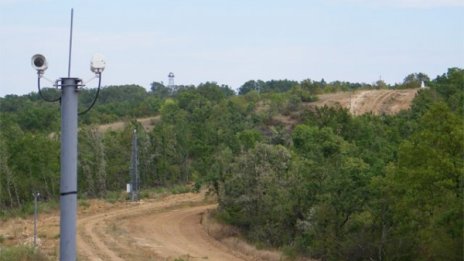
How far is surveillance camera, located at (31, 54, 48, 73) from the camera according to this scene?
8.64m

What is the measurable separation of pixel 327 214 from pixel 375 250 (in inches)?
79.7

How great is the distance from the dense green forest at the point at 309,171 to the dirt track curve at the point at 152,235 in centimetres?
173

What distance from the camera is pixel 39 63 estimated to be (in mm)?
8656

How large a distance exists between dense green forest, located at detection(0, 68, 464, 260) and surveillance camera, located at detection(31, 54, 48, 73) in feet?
5.09

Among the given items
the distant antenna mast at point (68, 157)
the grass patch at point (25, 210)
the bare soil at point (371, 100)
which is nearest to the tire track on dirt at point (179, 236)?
the grass patch at point (25, 210)

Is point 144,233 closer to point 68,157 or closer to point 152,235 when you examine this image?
point 152,235

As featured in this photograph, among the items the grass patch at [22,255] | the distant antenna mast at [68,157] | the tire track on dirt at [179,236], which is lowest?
the tire track on dirt at [179,236]

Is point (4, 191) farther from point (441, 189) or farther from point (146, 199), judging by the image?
point (441, 189)

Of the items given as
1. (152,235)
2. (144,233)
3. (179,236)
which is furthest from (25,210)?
(179,236)

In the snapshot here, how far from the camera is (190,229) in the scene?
34844 mm

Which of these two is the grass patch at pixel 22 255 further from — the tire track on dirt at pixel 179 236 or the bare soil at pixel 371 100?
the bare soil at pixel 371 100

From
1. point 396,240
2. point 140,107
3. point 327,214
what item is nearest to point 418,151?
point 396,240

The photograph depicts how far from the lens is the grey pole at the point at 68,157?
8492mm

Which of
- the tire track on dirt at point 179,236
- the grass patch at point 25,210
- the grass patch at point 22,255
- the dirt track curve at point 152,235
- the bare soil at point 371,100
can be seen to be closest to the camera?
the grass patch at point 22,255
